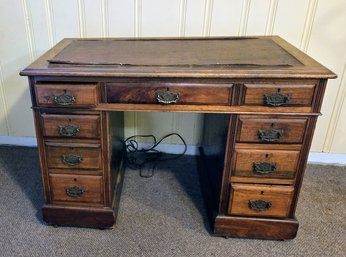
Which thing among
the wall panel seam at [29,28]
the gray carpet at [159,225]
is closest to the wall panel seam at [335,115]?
the gray carpet at [159,225]

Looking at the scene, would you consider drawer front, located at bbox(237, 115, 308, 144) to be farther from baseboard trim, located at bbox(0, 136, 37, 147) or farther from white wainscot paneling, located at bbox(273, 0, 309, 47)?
baseboard trim, located at bbox(0, 136, 37, 147)

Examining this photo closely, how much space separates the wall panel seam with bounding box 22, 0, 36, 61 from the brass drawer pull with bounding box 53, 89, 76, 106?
2.55 ft

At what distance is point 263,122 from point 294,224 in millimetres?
484

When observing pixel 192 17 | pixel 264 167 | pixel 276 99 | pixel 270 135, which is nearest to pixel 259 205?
pixel 264 167

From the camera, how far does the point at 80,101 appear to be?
3.80 ft

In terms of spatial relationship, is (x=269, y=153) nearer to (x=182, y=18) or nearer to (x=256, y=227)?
(x=256, y=227)

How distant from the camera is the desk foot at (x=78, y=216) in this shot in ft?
4.48

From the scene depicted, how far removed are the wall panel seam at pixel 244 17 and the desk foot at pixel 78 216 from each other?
1110 mm

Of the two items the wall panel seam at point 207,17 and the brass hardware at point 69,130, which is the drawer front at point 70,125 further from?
the wall panel seam at point 207,17

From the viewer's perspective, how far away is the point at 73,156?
1.27 metres

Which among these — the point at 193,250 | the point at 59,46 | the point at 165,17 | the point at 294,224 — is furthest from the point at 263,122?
the point at 59,46

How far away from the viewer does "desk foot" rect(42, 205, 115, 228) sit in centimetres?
136

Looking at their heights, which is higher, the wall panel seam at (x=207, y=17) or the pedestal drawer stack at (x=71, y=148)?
the wall panel seam at (x=207, y=17)

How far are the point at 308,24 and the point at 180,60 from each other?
0.83 m
